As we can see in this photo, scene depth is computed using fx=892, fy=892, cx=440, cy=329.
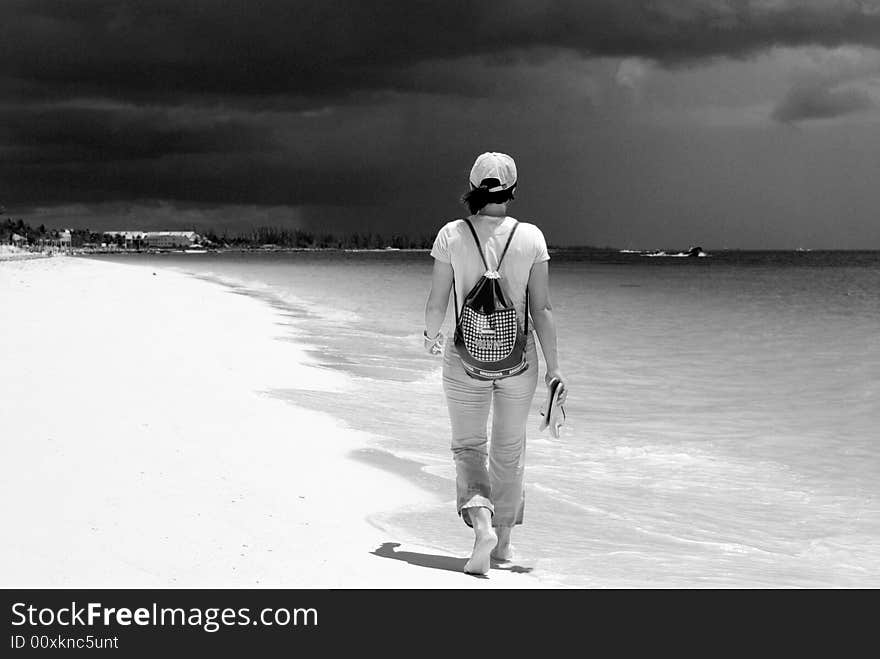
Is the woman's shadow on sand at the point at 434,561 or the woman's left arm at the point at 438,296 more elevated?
the woman's left arm at the point at 438,296

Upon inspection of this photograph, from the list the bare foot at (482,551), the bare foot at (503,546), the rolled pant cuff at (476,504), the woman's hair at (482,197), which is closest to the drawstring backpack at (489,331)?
the woman's hair at (482,197)

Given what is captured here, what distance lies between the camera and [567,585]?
188 inches

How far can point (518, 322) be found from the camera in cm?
462

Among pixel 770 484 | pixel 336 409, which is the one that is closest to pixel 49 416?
pixel 336 409

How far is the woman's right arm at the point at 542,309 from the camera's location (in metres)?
4.65

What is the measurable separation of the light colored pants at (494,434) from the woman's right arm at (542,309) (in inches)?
3.3

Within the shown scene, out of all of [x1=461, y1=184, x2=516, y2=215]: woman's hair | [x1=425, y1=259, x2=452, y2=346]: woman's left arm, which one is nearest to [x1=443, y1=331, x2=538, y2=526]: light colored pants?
[x1=425, y1=259, x2=452, y2=346]: woman's left arm

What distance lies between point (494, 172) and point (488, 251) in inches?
17.1

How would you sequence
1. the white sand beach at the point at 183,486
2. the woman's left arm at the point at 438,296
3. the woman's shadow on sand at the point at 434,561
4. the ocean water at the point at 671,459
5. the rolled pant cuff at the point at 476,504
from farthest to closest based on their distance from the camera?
the ocean water at the point at 671,459 < the woman's shadow on sand at the point at 434,561 < the rolled pant cuff at the point at 476,504 < the woman's left arm at the point at 438,296 < the white sand beach at the point at 183,486

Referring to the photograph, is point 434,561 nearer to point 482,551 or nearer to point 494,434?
point 482,551

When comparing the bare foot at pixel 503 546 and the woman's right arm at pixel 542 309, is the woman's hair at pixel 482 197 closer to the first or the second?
the woman's right arm at pixel 542 309

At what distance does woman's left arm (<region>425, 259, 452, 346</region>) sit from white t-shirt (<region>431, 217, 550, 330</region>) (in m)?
0.04
